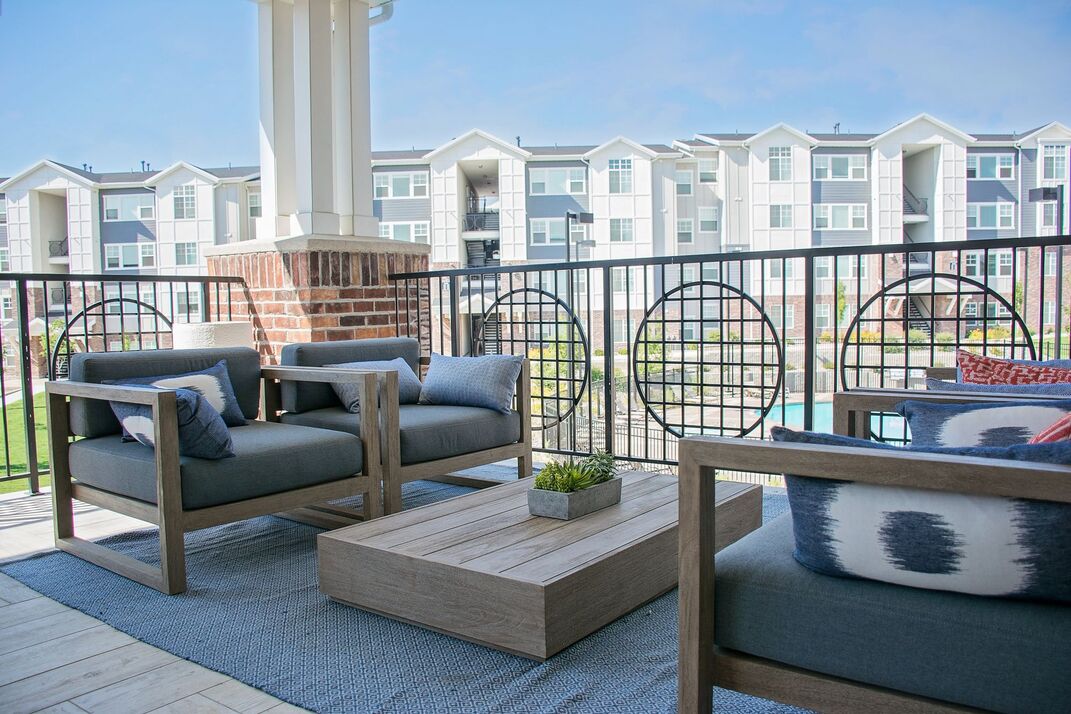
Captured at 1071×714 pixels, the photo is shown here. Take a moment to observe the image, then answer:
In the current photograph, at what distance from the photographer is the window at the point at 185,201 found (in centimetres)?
2342

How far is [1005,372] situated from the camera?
Result: 6.10 feet

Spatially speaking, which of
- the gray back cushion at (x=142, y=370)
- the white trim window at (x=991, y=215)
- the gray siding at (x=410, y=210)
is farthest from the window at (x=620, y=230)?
the gray back cushion at (x=142, y=370)

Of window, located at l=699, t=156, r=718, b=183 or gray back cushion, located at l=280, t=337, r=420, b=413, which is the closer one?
gray back cushion, located at l=280, t=337, r=420, b=413

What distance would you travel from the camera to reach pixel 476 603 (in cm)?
177

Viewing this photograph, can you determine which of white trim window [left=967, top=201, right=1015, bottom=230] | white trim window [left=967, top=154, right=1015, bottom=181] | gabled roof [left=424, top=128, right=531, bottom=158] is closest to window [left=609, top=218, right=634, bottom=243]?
gabled roof [left=424, top=128, right=531, bottom=158]

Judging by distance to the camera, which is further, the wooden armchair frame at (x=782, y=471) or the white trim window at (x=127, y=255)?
the white trim window at (x=127, y=255)

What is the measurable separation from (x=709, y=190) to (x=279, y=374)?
2257 cm

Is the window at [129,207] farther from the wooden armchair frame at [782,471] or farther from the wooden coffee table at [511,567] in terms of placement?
the wooden armchair frame at [782,471]

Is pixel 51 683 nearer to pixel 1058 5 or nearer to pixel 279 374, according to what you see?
pixel 279 374

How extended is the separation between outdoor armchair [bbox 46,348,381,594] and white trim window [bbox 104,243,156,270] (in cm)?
2320

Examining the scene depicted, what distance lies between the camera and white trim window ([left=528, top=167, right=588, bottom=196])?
23.6 meters

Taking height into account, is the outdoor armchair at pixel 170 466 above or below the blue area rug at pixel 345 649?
above

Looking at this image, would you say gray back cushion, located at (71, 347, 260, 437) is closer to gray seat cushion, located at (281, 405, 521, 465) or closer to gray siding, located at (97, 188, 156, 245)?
gray seat cushion, located at (281, 405, 521, 465)

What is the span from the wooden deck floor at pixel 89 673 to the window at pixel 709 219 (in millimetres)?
23513
